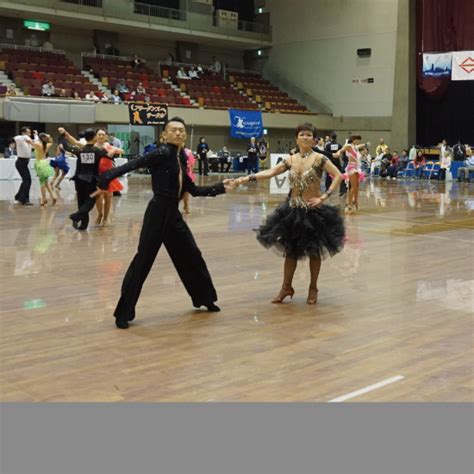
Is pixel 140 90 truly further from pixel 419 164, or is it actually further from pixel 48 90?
pixel 419 164

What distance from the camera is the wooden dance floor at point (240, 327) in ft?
13.1

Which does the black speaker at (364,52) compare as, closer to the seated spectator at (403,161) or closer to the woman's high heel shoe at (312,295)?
the seated spectator at (403,161)

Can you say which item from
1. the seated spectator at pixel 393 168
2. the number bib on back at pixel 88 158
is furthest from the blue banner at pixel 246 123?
the number bib on back at pixel 88 158

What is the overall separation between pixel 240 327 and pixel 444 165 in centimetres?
2318

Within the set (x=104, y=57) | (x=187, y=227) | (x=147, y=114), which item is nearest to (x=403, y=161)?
(x=147, y=114)

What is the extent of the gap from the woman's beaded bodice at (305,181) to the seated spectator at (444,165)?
22.1 metres

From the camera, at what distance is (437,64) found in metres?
29.1

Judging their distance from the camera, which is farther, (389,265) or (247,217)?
(247,217)

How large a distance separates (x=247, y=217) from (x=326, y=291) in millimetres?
6441

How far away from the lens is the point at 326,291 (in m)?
6.70

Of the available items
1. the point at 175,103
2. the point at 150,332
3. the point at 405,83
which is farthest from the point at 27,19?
the point at 150,332

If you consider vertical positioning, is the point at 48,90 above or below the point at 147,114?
above

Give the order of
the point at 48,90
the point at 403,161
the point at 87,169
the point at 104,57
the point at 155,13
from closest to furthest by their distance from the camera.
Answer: the point at 87,169
the point at 48,90
the point at 403,161
the point at 104,57
the point at 155,13

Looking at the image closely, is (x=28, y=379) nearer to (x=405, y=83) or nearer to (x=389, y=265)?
(x=389, y=265)
